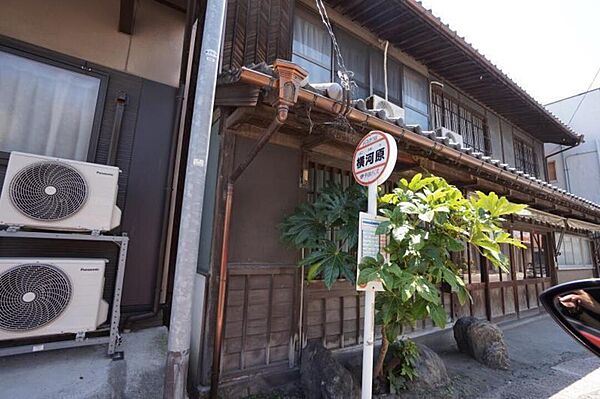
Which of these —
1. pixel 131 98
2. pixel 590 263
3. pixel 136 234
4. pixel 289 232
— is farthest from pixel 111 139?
pixel 590 263

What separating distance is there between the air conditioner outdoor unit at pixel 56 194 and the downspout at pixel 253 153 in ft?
4.72

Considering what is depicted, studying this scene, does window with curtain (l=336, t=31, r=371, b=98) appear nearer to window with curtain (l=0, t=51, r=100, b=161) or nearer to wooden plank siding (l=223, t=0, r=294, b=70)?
wooden plank siding (l=223, t=0, r=294, b=70)

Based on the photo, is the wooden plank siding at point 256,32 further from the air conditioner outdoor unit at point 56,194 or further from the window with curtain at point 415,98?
the window with curtain at point 415,98

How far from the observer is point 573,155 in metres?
15.1

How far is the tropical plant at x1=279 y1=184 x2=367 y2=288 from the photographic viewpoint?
320 centimetres

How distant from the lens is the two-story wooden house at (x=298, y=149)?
131 inches

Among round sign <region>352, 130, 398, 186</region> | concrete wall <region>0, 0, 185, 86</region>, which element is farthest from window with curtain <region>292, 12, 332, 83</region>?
round sign <region>352, 130, 398, 186</region>

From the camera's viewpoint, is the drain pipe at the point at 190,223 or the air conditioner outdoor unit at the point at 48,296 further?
the air conditioner outdoor unit at the point at 48,296

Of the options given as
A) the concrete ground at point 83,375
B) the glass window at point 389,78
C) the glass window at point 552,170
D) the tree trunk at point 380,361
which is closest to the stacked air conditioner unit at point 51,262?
the concrete ground at point 83,375

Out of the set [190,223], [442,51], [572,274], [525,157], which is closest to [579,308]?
[190,223]

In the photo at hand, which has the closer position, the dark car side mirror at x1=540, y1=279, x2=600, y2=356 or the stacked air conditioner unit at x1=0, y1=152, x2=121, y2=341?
the dark car side mirror at x1=540, y1=279, x2=600, y2=356

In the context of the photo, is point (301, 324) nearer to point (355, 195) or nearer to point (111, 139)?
point (355, 195)

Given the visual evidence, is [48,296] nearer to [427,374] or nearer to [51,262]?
[51,262]

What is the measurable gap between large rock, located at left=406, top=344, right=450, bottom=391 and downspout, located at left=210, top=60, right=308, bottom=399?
2.49 m
